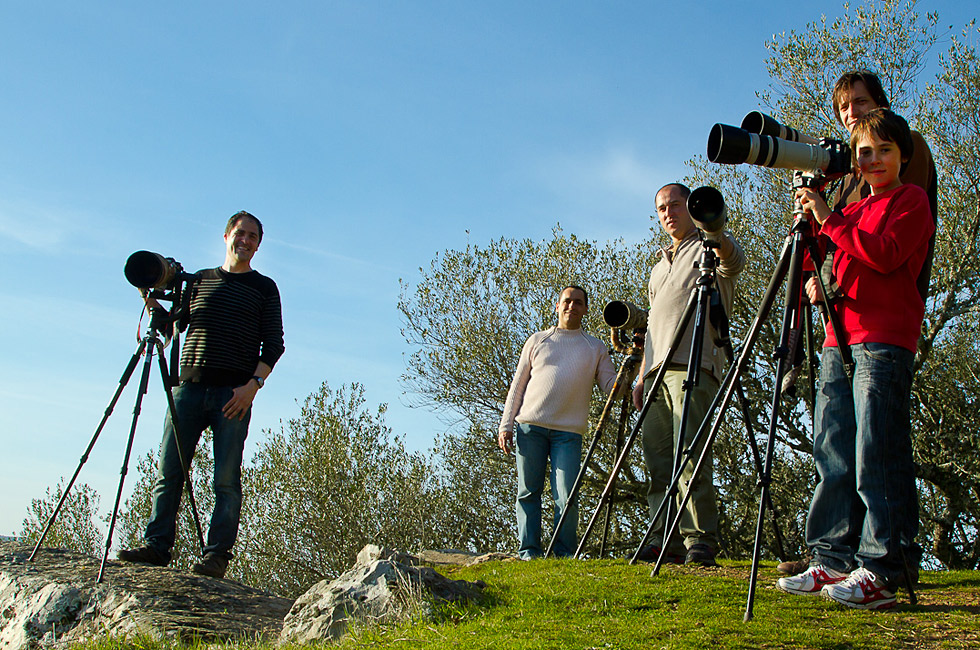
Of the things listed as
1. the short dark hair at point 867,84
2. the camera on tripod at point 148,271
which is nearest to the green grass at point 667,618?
the camera on tripod at point 148,271

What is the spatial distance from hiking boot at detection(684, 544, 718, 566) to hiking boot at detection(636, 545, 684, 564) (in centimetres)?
11

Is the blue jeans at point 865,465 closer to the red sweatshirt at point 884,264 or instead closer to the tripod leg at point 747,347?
the red sweatshirt at point 884,264

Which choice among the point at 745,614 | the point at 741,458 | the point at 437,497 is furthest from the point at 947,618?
the point at 437,497

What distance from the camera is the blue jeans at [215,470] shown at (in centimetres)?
496

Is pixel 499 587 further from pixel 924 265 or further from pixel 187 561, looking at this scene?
pixel 187 561

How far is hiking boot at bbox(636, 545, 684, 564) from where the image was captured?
432 centimetres

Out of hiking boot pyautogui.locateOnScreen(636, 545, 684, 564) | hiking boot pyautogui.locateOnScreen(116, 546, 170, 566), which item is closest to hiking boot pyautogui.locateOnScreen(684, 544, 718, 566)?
hiking boot pyautogui.locateOnScreen(636, 545, 684, 564)

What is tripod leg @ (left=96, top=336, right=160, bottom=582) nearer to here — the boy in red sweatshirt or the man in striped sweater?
the man in striped sweater

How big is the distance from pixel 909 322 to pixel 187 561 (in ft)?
60.8

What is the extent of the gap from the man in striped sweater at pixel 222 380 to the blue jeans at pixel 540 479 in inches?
74.2

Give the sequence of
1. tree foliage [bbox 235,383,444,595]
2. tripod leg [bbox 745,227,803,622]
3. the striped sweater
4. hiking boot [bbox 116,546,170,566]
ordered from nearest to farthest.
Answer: tripod leg [bbox 745,227,803,622] < hiking boot [bbox 116,546,170,566] < the striped sweater < tree foliage [bbox 235,383,444,595]

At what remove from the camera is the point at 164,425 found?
201 inches

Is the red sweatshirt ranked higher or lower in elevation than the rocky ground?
higher

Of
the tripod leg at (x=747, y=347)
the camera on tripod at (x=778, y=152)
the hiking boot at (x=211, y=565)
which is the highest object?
the camera on tripod at (x=778, y=152)
